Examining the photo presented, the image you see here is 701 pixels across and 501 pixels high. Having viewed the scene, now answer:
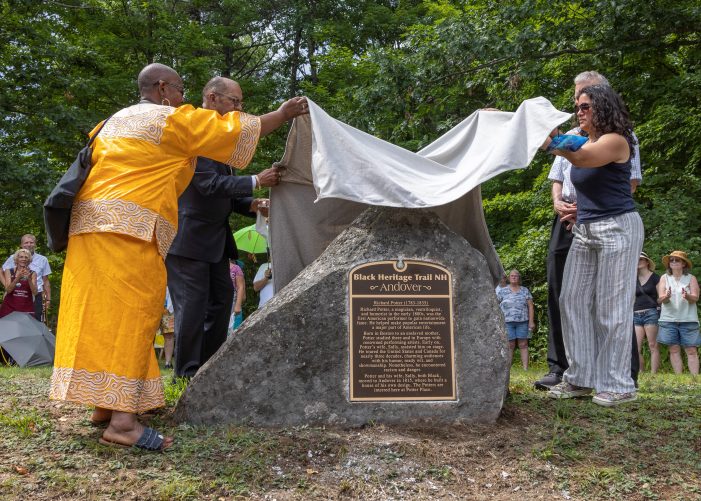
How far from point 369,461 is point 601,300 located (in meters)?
1.91

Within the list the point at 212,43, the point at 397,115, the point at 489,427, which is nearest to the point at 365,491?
the point at 489,427

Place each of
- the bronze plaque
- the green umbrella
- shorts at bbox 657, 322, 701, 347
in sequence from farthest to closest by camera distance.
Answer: the green umbrella < shorts at bbox 657, 322, 701, 347 < the bronze plaque

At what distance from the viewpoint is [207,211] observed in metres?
5.03

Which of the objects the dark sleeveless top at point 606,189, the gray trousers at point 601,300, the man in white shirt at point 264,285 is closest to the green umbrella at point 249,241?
the man in white shirt at point 264,285

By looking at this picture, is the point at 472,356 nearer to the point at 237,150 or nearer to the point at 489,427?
the point at 489,427

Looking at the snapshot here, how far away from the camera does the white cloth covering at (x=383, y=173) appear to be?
4.36 metres

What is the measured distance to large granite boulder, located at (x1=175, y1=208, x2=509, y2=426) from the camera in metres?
4.11

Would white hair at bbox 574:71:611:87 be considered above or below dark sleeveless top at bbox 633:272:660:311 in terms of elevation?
above

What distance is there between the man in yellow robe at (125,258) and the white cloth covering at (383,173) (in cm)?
78

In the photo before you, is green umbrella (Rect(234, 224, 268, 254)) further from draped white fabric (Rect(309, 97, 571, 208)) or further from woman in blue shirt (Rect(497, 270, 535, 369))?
draped white fabric (Rect(309, 97, 571, 208))

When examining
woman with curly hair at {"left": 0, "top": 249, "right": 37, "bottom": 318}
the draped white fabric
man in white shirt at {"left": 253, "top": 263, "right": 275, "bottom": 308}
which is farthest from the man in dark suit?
woman with curly hair at {"left": 0, "top": 249, "right": 37, "bottom": 318}

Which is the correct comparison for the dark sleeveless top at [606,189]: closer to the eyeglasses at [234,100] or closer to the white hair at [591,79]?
the white hair at [591,79]

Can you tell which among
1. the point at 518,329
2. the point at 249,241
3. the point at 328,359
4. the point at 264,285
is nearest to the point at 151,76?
the point at 328,359

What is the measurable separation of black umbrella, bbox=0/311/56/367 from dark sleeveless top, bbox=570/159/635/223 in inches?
286
